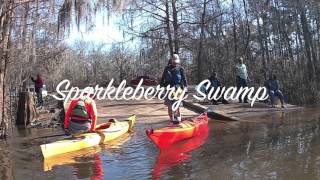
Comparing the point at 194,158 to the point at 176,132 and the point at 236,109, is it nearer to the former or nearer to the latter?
the point at 176,132

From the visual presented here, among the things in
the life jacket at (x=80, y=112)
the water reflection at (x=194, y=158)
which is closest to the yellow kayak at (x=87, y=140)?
the water reflection at (x=194, y=158)

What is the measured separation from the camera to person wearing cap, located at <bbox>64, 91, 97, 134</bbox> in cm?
1170

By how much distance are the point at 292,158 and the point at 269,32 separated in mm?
24091

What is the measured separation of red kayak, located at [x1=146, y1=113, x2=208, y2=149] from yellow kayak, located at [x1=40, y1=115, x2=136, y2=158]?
5.12ft

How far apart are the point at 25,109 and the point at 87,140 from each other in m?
5.99

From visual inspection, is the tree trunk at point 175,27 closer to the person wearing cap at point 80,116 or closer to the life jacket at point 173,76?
the life jacket at point 173,76

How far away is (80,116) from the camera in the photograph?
11.8 metres

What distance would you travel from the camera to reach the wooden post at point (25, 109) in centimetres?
1620

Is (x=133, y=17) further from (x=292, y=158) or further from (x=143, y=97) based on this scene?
(x=292, y=158)

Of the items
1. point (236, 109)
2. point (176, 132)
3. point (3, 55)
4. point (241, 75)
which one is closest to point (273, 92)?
point (241, 75)

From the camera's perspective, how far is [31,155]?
34.6 ft

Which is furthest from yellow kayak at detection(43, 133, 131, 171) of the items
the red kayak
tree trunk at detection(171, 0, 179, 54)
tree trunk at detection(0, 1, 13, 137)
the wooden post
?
tree trunk at detection(171, 0, 179, 54)

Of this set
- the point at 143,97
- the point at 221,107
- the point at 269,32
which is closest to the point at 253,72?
the point at 269,32

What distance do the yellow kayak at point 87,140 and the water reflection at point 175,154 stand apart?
69.4 inches
